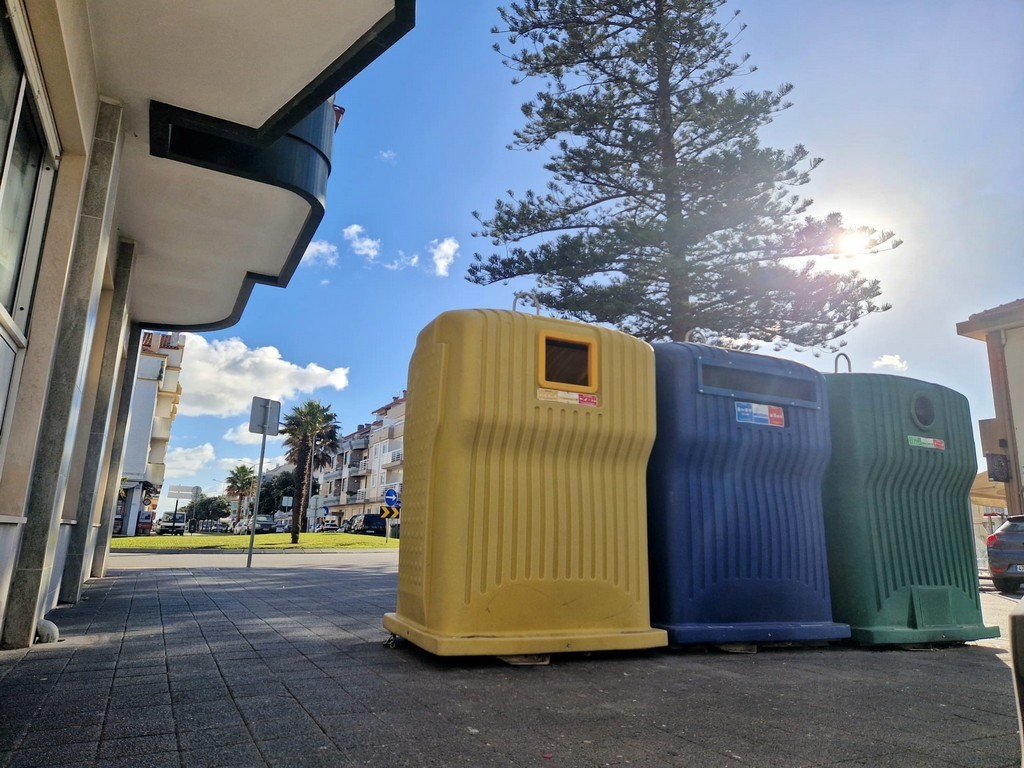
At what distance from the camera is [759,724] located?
2.45m

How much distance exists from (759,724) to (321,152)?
220 inches

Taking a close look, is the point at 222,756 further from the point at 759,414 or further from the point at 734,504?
the point at 759,414

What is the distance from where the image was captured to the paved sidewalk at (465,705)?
2.04 meters

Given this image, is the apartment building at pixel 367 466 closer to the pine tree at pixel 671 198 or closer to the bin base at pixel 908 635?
the pine tree at pixel 671 198

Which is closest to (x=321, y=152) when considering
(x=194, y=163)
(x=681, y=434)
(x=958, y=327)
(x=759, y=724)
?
(x=194, y=163)

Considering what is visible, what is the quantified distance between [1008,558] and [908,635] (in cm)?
841

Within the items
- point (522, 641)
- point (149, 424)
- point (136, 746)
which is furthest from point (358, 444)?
point (136, 746)

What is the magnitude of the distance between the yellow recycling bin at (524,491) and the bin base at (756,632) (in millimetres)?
197

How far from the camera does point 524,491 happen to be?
12.0 ft

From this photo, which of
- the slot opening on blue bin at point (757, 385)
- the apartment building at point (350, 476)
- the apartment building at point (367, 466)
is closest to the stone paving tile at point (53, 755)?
the slot opening on blue bin at point (757, 385)

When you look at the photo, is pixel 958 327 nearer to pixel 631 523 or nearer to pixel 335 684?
pixel 631 523

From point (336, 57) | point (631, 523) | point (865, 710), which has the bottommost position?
point (865, 710)

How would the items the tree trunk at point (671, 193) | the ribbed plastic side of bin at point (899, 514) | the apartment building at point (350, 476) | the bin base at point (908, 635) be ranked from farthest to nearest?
the apartment building at point (350, 476)
the tree trunk at point (671, 193)
the ribbed plastic side of bin at point (899, 514)
the bin base at point (908, 635)

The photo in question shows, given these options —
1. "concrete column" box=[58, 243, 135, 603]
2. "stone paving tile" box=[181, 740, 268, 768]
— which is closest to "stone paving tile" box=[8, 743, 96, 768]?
"stone paving tile" box=[181, 740, 268, 768]
